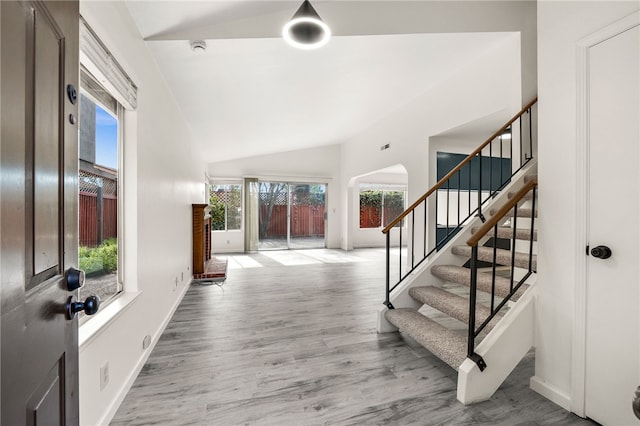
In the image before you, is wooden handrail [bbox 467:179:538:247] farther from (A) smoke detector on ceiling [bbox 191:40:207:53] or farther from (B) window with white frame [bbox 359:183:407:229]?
(B) window with white frame [bbox 359:183:407:229]

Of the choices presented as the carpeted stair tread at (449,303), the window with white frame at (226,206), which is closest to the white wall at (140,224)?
the carpeted stair tread at (449,303)

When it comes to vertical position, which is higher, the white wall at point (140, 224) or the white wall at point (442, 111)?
the white wall at point (442, 111)

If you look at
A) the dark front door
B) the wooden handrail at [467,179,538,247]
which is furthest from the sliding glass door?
the dark front door

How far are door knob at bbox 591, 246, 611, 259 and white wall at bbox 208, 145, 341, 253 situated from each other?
7.52 metres

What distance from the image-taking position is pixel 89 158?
5.50 feet

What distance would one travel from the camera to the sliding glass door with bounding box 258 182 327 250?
29.1ft

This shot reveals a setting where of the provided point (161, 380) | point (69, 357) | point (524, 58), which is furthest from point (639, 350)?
point (524, 58)

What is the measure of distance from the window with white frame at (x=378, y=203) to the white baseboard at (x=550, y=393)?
7750mm

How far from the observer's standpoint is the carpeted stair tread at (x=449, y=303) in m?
2.14

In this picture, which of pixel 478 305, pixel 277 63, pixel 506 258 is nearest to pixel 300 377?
pixel 478 305

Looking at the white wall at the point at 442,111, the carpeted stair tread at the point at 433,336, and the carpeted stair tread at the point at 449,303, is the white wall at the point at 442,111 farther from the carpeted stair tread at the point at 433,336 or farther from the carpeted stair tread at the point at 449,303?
the carpeted stair tread at the point at 433,336

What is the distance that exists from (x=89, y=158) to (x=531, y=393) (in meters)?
3.06

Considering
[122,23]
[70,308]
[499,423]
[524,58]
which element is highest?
[524,58]

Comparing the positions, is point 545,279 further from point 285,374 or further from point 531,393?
point 285,374
